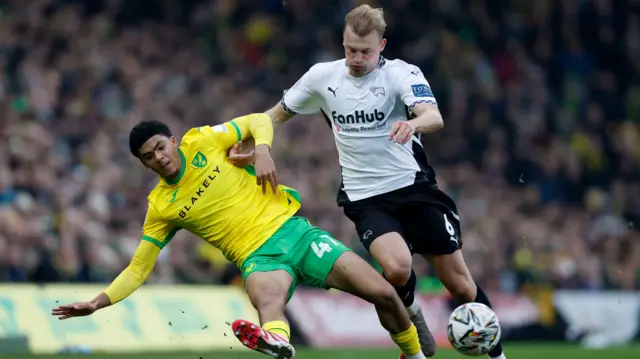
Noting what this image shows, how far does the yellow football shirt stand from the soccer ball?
161cm

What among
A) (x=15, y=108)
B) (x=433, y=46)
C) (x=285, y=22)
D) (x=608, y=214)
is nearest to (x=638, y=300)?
(x=608, y=214)

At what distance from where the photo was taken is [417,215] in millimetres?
9977

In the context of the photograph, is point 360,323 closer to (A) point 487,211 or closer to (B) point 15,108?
(A) point 487,211

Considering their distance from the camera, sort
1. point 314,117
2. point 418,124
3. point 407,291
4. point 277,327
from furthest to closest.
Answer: point 314,117 → point 407,291 → point 418,124 → point 277,327

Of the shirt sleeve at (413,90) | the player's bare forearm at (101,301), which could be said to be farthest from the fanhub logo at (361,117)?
the player's bare forearm at (101,301)

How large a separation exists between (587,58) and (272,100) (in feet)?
25.4

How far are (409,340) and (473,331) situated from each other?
618 millimetres

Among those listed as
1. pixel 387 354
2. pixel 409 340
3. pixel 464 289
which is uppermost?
pixel 464 289

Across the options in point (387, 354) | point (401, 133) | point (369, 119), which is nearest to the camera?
point (401, 133)

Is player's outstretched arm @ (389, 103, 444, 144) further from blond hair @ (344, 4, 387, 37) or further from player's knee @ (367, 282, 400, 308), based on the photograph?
player's knee @ (367, 282, 400, 308)

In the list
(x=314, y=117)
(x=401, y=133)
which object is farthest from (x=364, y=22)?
(x=314, y=117)

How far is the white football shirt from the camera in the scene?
9758 millimetres

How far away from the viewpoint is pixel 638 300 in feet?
64.0

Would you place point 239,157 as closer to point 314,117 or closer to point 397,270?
point 397,270
